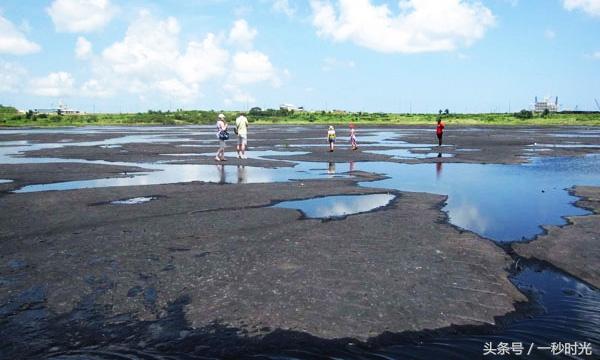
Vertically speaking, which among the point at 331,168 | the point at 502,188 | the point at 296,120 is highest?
the point at 502,188

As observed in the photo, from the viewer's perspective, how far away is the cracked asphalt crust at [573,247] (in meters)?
8.21

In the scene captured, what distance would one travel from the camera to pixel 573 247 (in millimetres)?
9391

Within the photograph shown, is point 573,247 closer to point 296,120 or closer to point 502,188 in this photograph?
point 502,188

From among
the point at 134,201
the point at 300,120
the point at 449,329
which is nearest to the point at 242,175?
the point at 134,201

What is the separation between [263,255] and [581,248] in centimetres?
586

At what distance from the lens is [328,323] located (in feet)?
20.1

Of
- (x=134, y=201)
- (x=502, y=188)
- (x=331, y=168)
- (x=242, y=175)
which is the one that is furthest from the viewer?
(x=331, y=168)

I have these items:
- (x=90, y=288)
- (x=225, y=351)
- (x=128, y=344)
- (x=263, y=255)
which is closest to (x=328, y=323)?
(x=225, y=351)

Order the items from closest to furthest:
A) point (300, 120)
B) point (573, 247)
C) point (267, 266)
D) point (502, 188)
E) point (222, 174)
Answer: point (267, 266), point (573, 247), point (502, 188), point (222, 174), point (300, 120)

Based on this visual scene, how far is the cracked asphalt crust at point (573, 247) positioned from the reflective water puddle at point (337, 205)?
432 cm

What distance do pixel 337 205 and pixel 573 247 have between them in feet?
19.8

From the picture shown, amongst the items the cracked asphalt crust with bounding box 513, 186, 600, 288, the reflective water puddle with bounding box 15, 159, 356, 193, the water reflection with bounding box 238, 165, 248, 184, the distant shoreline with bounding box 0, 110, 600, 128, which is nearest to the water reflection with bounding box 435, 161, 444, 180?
the reflective water puddle with bounding box 15, 159, 356, 193

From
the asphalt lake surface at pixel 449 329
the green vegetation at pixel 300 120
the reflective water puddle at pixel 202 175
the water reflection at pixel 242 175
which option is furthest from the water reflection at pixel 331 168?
the green vegetation at pixel 300 120

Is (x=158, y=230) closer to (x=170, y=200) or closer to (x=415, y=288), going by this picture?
(x=170, y=200)
